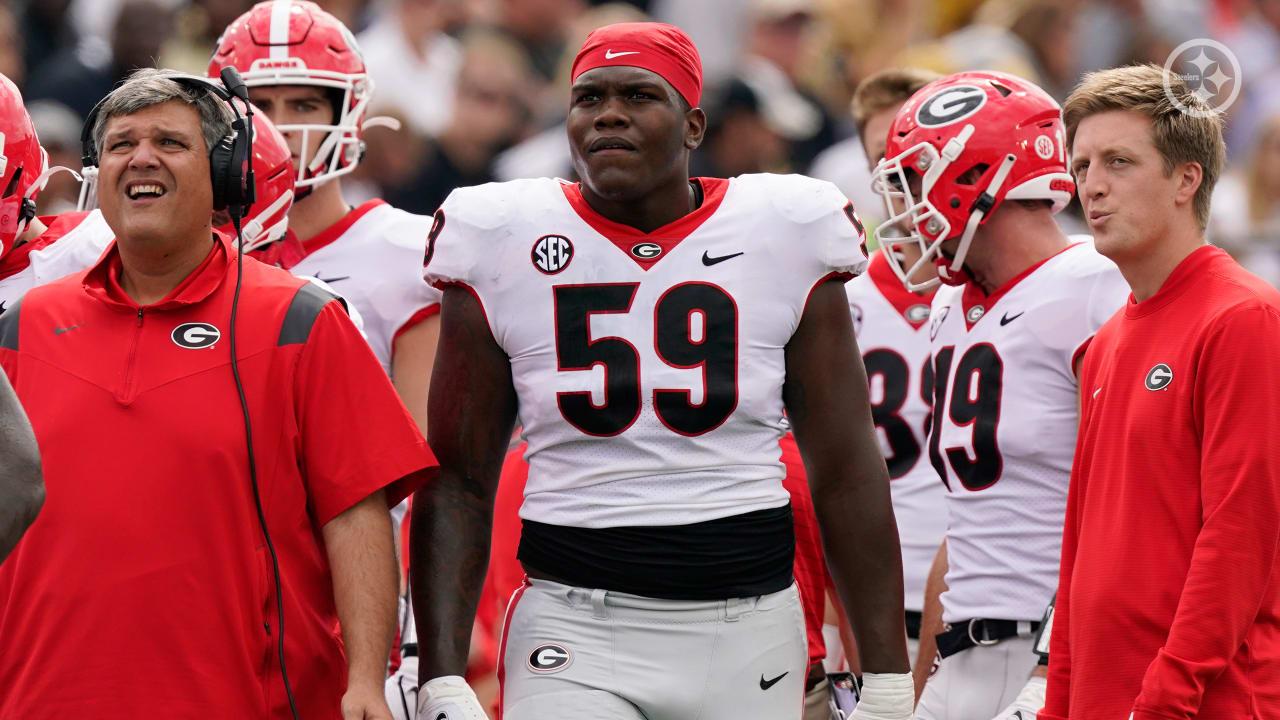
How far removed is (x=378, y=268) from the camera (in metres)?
5.28

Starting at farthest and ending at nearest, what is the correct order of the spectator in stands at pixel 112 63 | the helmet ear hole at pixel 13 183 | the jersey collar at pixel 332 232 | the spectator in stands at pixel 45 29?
1. the spectator in stands at pixel 45 29
2. the spectator in stands at pixel 112 63
3. the jersey collar at pixel 332 232
4. the helmet ear hole at pixel 13 183

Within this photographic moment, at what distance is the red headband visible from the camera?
414 centimetres

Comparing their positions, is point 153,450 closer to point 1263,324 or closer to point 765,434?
point 765,434

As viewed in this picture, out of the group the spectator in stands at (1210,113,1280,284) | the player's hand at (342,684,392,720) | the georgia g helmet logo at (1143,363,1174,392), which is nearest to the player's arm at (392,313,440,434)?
the player's hand at (342,684,392,720)

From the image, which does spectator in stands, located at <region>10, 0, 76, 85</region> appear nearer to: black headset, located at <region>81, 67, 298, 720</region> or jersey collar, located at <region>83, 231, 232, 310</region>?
black headset, located at <region>81, 67, 298, 720</region>

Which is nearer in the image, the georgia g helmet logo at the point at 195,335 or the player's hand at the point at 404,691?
the georgia g helmet logo at the point at 195,335

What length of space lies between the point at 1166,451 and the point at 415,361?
2269 millimetres

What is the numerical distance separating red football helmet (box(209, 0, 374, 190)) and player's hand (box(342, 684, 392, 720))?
2.14 m

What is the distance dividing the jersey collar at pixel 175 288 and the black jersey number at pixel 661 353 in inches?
29.4

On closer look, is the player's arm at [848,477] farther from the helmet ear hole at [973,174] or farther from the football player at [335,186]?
the football player at [335,186]

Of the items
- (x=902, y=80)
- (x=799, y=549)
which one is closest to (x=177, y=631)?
(x=799, y=549)

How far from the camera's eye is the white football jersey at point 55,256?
457 centimetres

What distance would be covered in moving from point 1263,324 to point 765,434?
43.3 inches

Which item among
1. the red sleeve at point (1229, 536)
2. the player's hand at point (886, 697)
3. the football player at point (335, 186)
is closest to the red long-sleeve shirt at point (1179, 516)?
the red sleeve at point (1229, 536)
